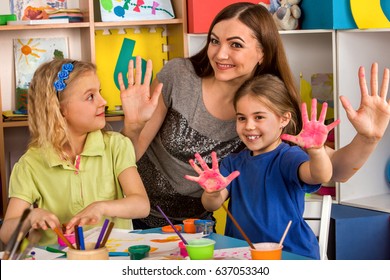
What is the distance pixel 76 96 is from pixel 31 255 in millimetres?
655

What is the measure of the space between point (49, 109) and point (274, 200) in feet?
2.41

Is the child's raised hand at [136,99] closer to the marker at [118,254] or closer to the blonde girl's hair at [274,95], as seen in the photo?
the blonde girl's hair at [274,95]

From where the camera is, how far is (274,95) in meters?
2.19

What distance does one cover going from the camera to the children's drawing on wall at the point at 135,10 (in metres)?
3.40

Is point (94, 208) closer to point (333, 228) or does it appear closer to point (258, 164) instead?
point (258, 164)

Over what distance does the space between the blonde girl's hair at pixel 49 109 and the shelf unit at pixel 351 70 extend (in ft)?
3.84

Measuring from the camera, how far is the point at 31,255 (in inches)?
70.0

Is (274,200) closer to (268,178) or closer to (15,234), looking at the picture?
(268,178)

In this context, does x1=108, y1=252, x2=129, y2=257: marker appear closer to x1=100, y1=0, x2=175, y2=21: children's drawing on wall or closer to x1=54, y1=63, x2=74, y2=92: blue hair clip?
x1=54, y1=63, x2=74, y2=92: blue hair clip

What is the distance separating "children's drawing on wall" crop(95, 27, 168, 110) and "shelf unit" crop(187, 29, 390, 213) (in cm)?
29

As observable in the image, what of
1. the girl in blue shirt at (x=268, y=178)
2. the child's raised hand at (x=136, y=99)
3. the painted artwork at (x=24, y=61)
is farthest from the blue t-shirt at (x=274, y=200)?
the painted artwork at (x=24, y=61)

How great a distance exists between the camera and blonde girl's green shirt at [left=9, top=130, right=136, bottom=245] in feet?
7.27

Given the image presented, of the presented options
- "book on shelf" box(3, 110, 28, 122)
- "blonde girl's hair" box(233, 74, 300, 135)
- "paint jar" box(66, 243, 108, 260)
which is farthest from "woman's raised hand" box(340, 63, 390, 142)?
"book on shelf" box(3, 110, 28, 122)
